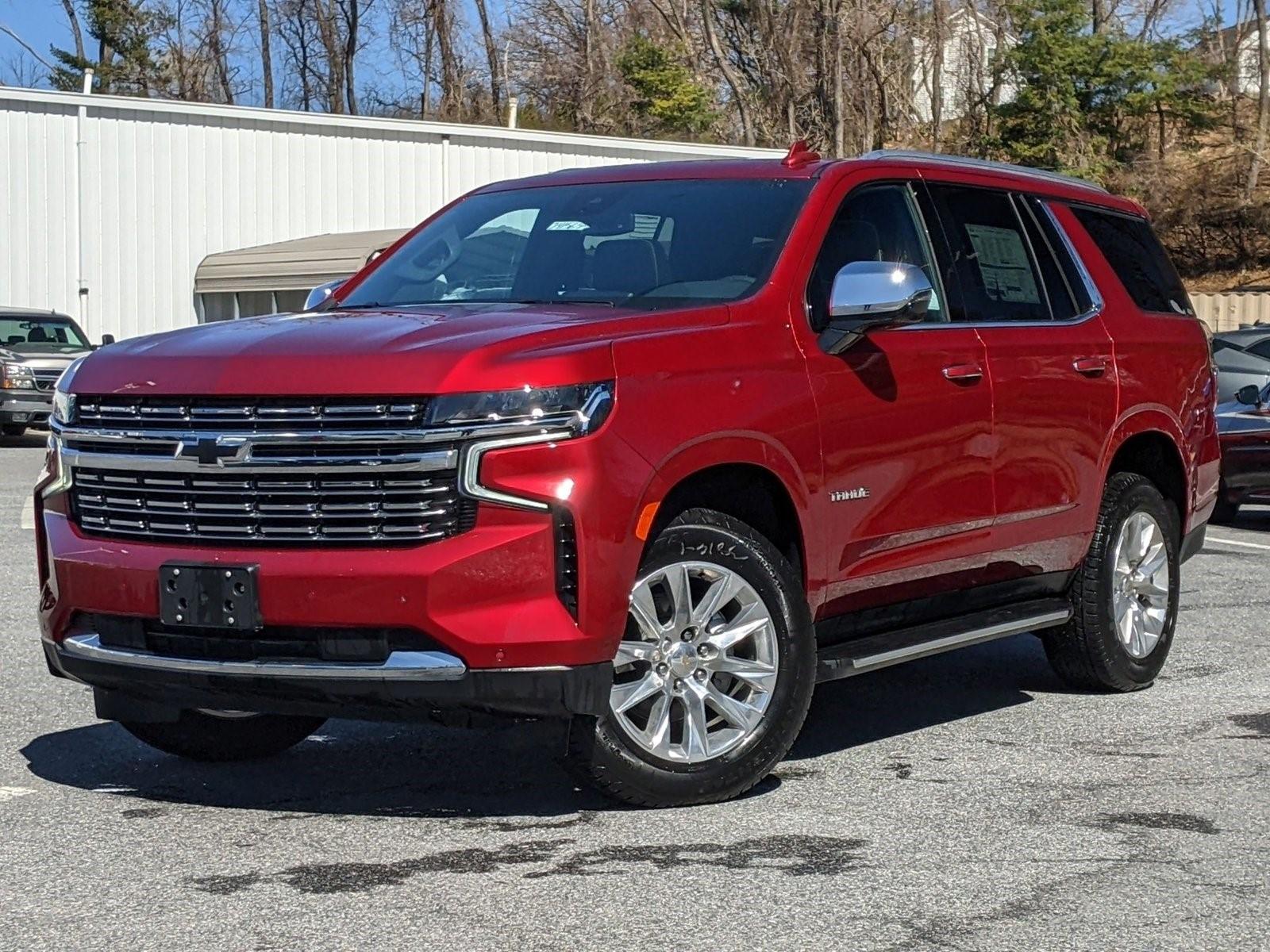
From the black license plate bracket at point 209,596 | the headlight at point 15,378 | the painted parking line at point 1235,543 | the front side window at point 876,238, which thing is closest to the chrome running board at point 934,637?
the front side window at point 876,238

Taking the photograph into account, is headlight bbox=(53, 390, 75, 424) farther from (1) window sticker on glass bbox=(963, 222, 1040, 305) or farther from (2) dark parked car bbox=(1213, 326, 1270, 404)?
(2) dark parked car bbox=(1213, 326, 1270, 404)

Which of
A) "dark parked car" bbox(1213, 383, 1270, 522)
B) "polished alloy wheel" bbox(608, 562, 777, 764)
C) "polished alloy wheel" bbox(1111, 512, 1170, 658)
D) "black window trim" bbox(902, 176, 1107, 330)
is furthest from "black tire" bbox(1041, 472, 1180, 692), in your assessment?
"dark parked car" bbox(1213, 383, 1270, 522)

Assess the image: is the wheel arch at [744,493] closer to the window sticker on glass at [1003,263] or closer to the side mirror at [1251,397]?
the window sticker on glass at [1003,263]

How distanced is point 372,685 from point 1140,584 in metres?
3.82

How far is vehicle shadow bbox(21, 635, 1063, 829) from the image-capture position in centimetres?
543

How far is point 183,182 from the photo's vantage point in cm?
3316

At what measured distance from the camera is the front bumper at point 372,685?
4871 mm

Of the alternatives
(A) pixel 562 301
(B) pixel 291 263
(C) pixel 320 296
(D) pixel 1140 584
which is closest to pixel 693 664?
(A) pixel 562 301

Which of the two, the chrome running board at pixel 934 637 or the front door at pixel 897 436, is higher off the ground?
Result: the front door at pixel 897 436

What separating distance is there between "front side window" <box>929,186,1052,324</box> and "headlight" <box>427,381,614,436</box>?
204 cm

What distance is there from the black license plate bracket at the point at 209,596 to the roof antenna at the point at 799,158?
8.18ft

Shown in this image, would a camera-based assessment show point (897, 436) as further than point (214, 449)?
Yes

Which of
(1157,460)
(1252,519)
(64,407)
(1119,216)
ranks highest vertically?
(1119,216)

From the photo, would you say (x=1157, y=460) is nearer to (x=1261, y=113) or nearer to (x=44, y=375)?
(x=44, y=375)
